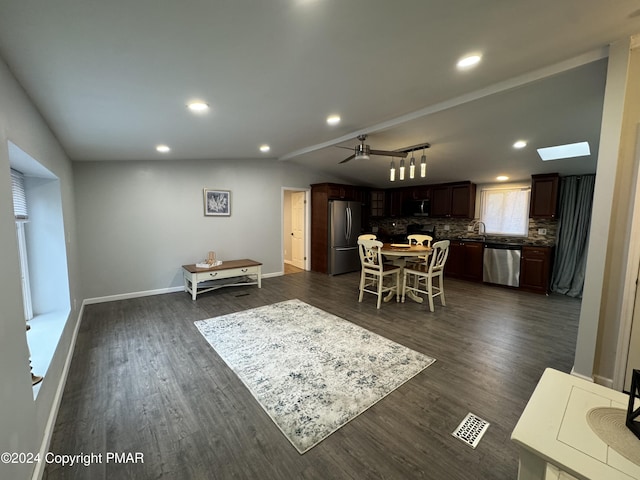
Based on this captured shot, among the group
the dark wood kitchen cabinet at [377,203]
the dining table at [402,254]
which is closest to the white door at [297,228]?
the dark wood kitchen cabinet at [377,203]

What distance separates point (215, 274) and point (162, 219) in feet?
4.54

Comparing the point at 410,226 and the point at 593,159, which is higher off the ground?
the point at 593,159

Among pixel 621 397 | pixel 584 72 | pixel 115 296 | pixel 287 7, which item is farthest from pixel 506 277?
pixel 115 296

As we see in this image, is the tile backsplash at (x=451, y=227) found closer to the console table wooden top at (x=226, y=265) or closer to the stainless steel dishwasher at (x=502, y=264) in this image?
the stainless steel dishwasher at (x=502, y=264)

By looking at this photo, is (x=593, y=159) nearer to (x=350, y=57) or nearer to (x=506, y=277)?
(x=506, y=277)

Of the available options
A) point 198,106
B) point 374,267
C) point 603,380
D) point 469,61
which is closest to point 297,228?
point 374,267

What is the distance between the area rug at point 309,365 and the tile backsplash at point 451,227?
4112mm

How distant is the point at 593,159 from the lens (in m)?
3.96

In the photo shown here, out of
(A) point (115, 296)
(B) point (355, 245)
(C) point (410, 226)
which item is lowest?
(A) point (115, 296)

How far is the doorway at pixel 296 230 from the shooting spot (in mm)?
6672

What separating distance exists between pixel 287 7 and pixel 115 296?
4.96m

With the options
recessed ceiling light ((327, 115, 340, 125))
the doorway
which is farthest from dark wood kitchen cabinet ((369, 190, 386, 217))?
recessed ceiling light ((327, 115, 340, 125))

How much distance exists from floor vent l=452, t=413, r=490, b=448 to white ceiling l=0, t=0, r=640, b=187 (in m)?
2.49

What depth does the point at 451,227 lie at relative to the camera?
20.4 feet
